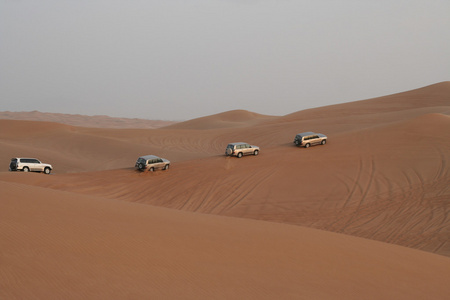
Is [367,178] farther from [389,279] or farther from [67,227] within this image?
[67,227]

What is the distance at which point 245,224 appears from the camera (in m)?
12.6

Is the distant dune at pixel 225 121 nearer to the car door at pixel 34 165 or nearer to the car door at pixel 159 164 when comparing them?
the car door at pixel 159 164

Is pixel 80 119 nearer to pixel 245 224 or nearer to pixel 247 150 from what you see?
pixel 247 150

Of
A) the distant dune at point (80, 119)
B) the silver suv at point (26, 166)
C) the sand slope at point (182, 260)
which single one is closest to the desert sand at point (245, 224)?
the sand slope at point (182, 260)

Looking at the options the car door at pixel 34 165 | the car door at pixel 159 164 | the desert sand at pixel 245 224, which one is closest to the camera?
the desert sand at pixel 245 224

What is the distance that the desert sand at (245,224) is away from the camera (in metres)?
6.91

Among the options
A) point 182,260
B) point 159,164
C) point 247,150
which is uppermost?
point 247,150

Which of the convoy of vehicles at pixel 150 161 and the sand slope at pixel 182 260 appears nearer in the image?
the sand slope at pixel 182 260

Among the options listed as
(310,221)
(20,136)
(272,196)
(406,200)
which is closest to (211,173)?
(272,196)

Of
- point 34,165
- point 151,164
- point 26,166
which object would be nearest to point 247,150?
point 151,164

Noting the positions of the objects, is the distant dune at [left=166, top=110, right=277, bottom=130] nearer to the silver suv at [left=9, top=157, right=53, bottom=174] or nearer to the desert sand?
the desert sand

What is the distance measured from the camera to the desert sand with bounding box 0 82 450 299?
6.91 metres

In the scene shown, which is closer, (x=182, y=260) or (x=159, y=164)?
(x=182, y=260)

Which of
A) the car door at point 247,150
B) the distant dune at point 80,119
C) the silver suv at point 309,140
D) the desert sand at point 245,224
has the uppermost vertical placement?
the distant dune at point 80,119
